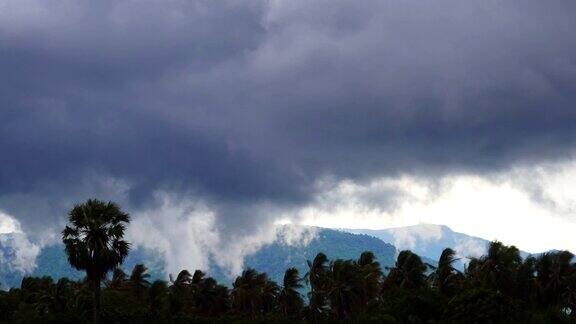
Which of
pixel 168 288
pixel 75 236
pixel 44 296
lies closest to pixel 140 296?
pixel 168 288

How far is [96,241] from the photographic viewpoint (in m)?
69.7

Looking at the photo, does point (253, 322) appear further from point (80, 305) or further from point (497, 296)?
point (497, 296)

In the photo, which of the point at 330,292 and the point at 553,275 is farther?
the point at 330,292

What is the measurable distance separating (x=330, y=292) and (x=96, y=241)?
6374cm

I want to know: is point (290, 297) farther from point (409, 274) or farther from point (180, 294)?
point (409, 274)

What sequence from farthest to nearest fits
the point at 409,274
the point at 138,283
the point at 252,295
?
1. the point at 138,283
2. the point at 252,295
3. the point at 409,274

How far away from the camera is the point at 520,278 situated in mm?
109000

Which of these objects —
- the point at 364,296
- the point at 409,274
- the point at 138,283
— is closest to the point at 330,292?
the point at 364,296

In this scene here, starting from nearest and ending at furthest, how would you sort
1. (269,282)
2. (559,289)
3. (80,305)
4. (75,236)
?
(75,236) < (559,289) < (80,305) < (269,282)

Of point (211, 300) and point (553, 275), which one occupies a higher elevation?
point (211, 300)

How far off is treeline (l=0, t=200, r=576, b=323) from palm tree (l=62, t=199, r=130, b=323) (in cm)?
9

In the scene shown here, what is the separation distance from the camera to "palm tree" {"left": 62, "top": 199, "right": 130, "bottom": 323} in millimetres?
69125

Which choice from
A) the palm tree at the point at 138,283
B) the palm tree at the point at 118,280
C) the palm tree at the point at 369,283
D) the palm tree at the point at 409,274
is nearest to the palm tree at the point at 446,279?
the palm tree at the point at 409,274

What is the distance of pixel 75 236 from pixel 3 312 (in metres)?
43.7
